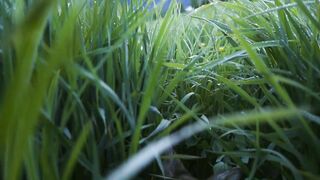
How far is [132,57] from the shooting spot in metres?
0.78

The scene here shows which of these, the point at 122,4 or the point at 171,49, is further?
the point at 171,49

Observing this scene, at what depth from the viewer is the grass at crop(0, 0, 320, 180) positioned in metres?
0.51

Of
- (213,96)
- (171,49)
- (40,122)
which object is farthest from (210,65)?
(40,122)

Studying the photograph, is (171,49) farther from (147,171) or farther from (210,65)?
(147,171)

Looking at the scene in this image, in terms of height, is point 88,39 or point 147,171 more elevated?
point 88,39

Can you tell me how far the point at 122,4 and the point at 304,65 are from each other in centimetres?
35

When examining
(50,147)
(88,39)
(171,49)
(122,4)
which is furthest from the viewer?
(171,49)

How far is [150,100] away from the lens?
595mm

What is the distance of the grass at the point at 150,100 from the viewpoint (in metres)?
0.51

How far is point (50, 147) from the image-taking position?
512 mm

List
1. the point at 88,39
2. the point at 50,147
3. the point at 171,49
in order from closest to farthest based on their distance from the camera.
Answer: the point at 50,147
the point at 88,39
the point at 171,49

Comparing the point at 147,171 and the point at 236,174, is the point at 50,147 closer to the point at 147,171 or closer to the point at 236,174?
the point at 147,171

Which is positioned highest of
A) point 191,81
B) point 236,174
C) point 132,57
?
point 132,57

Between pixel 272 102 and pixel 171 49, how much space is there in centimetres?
33
